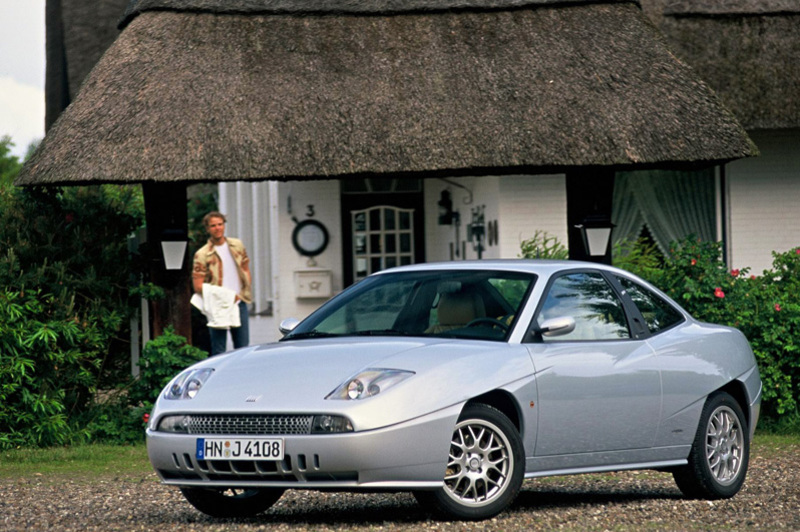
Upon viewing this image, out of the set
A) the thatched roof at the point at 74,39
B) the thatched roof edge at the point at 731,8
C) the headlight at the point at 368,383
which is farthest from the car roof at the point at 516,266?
the thatched roof at the point at 74,39

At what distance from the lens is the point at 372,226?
853 inches

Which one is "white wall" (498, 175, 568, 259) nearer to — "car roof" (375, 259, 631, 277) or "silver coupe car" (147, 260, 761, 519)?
"silver coupe car" (147, 260, 761, 519)

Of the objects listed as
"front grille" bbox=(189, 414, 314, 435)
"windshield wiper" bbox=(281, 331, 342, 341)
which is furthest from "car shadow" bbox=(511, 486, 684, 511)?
"front grille" bbox=(189, 414, 314, 435)

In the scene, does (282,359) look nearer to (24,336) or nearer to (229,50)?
(24,336)

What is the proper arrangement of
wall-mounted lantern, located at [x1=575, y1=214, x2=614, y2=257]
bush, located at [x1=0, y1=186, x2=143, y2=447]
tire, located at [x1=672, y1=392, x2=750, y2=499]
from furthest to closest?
wall-mounted lantern, located at [x1=575, y1=214, x2=614, y2=257]
bush, located at [x1=0, y1=186, x2=143, y2=447]
tire, located at [x1=672, y1=392, x2=750, y2=499]

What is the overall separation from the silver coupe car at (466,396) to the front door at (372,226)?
1263 cm

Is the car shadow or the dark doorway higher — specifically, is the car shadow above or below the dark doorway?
below

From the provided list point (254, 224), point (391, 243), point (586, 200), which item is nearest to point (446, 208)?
point (391, 243)

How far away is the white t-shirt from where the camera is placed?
14000 millimetres

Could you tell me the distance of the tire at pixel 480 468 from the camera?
711cm

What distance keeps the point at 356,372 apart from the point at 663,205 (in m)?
12.8

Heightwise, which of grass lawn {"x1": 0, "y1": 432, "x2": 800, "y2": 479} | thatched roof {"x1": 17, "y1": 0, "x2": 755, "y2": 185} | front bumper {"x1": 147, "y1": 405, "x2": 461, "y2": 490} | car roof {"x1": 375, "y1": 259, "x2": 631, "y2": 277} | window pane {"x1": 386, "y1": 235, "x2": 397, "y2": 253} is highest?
thatched roof {"x1": 17, "y1": 0, "x2": 755, "y2": 185}

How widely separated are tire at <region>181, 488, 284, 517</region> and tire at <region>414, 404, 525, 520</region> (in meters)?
1.15

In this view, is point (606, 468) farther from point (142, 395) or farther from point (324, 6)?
point (324, 6)
